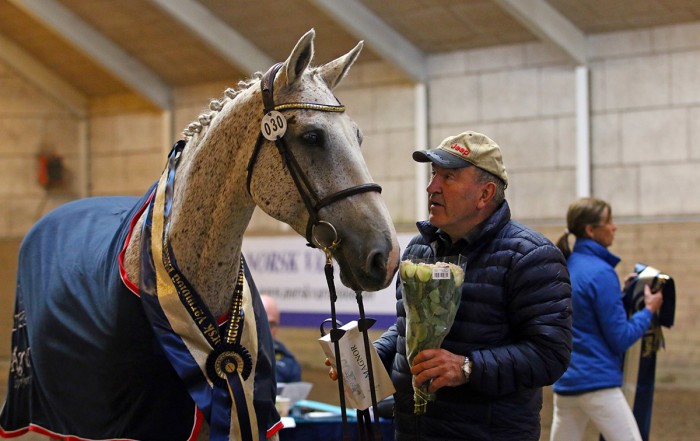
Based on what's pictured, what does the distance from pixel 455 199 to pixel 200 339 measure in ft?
2.44

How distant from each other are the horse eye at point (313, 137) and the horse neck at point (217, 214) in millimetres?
194

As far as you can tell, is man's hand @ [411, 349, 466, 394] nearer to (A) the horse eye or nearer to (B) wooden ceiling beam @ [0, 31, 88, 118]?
(A) the horse eye

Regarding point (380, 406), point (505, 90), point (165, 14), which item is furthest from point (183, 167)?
point (165, 14)

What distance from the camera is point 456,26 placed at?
847 centimetres

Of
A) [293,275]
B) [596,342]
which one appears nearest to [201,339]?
[596,342]

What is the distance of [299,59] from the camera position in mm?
2154

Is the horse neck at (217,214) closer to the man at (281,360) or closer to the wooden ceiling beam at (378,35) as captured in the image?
the man at (281,360)

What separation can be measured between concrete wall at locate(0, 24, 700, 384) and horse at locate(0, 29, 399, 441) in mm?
6004

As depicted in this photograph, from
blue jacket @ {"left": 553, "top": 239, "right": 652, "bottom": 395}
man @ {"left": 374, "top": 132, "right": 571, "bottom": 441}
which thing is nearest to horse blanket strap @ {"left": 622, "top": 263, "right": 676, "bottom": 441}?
blue jacket @ {"left": 553, "top": 239, "right": 652, "bottom": 395}

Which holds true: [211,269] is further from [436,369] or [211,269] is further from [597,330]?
[597,330]

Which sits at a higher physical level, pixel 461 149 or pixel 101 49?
pixel 101 49

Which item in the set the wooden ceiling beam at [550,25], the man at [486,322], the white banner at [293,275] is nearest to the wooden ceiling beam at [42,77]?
the white banner at [293,275]

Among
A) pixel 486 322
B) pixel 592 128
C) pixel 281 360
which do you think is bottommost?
pixel 281 360

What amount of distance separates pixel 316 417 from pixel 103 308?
58.7 inches
